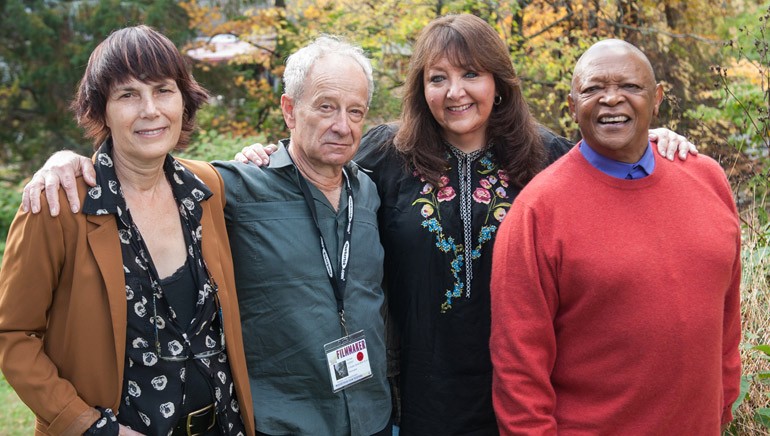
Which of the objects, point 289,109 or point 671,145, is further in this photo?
point 289,109

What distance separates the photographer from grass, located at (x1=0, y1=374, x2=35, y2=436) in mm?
5176

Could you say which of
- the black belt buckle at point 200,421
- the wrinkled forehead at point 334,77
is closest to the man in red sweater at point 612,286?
the wrinkled forehead at point 334,77

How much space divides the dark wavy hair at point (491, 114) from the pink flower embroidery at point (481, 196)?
127 mm

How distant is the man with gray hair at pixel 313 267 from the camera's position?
2.71 m

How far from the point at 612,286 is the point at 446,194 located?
91 centimetres

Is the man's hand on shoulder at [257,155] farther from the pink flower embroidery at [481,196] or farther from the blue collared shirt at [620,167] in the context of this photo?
the blue collared shirt at [620,167]

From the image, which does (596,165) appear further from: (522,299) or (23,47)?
(23,47)

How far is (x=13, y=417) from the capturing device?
5.43 m

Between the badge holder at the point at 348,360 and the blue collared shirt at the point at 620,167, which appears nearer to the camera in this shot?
the blue collared shirt at the point at 620,167

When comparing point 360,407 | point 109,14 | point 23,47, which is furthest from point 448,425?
point 23,47

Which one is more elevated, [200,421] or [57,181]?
[57,181]

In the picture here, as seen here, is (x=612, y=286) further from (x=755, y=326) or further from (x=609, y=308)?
(x=755, y=326)

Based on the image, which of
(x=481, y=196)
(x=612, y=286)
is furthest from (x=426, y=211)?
(x=612, y=286)

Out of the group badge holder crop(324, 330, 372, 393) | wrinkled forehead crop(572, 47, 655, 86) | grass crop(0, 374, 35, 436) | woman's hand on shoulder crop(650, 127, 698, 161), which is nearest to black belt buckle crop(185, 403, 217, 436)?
badge holder crop(324, 330, 372, 393)
